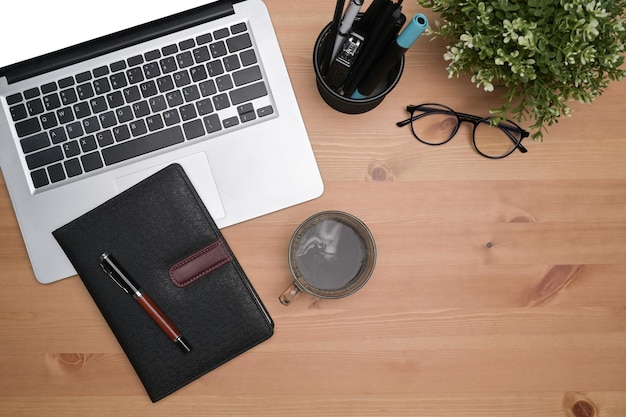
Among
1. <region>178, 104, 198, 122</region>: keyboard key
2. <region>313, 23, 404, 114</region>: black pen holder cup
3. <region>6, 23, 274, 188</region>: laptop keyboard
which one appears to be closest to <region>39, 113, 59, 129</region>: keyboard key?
<region>6, 23, 274, 188</region>: laptop keyboard

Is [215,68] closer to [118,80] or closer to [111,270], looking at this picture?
[118,80]

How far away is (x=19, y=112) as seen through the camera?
80 centimetres

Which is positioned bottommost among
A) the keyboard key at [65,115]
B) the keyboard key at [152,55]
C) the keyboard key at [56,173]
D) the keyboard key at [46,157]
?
the keyboard key at [56,173]

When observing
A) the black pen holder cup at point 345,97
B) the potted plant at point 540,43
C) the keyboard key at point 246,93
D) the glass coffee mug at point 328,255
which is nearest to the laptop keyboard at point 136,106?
the keyboard key at point 246,93

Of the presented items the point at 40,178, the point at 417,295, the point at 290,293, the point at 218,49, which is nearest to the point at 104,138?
the point at 40,178

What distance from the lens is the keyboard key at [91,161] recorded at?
2.61ft

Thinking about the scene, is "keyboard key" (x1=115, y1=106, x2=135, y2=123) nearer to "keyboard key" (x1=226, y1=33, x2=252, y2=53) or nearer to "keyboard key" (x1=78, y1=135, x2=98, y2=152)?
"keyboard key" (x1=78, y1=135, x2=98, y2=152)

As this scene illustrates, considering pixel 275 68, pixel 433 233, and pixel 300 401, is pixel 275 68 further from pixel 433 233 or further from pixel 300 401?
pixel 300 401

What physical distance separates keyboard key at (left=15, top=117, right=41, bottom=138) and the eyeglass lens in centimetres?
66

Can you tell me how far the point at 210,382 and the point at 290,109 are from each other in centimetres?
50

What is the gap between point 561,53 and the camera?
70cm

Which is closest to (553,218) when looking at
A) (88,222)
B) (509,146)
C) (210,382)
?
(509,146)

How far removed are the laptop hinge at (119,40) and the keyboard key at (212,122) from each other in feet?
0.54

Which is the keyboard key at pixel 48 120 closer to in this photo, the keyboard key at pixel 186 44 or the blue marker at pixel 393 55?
the keyboard key at pixel 186 44
